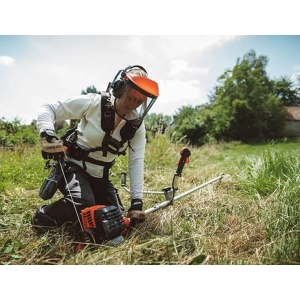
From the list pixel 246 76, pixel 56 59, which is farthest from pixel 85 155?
pixel 246 76

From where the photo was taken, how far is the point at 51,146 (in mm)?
1725

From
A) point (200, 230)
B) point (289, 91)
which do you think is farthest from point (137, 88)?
point (289, 91)

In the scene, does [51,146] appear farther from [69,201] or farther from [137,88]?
[137,88]

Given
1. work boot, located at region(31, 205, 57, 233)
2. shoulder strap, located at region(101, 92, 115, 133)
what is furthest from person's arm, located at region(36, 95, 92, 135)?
work boot, located at region(31, 205, 57, 233)

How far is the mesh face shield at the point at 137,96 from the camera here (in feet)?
5.64

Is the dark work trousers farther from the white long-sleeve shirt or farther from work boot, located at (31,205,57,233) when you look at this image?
the white long-sleeve shirt

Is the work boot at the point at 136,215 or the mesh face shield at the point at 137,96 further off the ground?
the mesh face shield at the point at 137,96

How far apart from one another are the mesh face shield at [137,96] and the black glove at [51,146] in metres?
0.54

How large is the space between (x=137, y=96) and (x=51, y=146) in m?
0.73

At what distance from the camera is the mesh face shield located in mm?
1719

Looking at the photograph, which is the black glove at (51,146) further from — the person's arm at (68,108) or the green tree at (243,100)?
the green tree at (243,100)

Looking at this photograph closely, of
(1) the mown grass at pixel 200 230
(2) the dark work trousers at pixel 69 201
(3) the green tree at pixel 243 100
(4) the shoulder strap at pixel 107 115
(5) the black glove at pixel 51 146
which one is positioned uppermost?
(3) the green tree at pixel 243 100

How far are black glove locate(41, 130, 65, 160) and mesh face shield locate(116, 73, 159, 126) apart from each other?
538 millimetres

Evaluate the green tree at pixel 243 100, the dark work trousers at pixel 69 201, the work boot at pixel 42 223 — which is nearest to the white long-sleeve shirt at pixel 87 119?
the dark work trousers at pixel 69 201
